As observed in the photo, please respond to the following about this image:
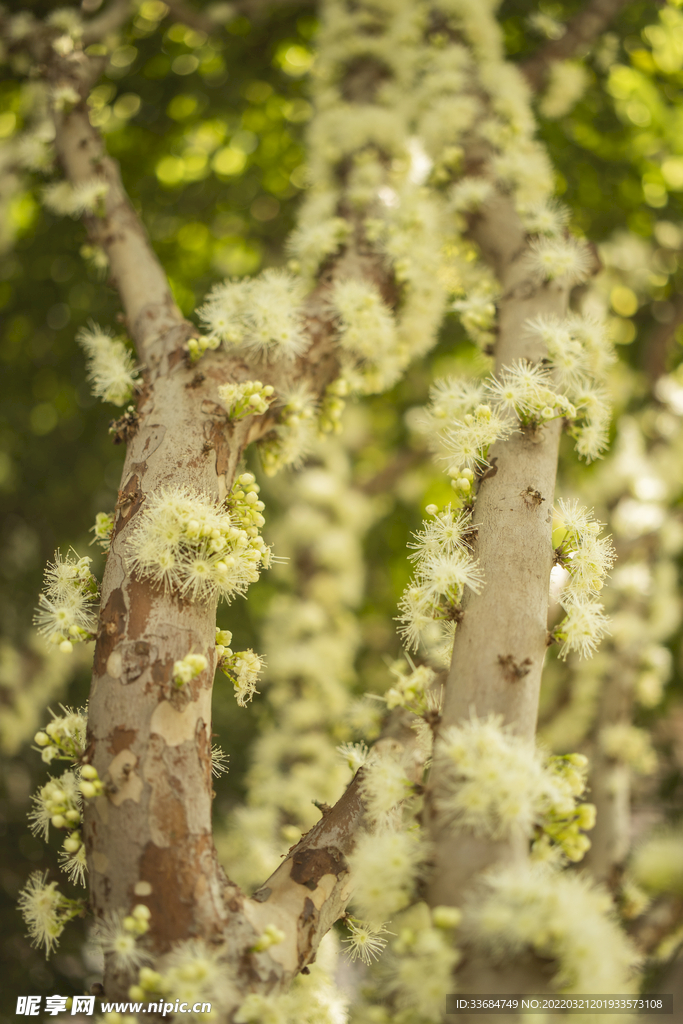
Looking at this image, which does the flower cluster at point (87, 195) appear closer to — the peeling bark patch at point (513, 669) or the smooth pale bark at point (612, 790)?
the peeling bark patch at point (513, 669)

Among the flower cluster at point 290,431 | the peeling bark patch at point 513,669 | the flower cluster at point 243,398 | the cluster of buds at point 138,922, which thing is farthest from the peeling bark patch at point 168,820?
the flower cluster at point 290,431

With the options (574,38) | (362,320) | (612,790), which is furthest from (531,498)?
(574,38)

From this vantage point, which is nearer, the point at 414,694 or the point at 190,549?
the point at 414,694

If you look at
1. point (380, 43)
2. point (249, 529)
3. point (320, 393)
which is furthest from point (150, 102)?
point (249, 529)

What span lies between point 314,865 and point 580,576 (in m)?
1.25

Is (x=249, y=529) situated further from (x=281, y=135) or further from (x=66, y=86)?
(x=281, y=135)

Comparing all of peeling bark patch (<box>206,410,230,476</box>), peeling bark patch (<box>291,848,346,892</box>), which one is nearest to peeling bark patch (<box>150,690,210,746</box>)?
peeling bark patch (<box>291,848,346,892</box>)

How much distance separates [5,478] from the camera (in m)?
5.66

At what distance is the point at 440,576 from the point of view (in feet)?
6.72

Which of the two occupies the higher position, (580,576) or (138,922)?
(580,576)

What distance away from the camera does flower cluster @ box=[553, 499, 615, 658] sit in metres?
2.06

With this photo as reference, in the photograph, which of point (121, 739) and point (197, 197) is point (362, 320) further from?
point (197, 197)

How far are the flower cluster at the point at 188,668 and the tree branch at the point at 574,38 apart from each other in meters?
4.36

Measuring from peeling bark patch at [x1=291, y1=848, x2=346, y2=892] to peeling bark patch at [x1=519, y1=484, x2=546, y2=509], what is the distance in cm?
128
